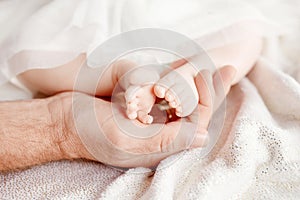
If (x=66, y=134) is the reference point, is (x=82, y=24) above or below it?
above

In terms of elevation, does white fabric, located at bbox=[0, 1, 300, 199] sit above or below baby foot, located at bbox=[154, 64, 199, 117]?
below

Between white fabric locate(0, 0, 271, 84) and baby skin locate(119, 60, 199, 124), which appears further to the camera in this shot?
white fabric locate(0, 0, 271, 84)

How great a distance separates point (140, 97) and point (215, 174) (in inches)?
6.7

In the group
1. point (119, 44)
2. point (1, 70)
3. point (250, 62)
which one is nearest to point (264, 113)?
point (250, 62)

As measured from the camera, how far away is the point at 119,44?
0.87 m

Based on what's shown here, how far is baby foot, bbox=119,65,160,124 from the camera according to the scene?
74 centimetres

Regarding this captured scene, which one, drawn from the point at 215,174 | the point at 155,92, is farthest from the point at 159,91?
the point at 215,174

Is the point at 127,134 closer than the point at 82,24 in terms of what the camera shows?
Yes

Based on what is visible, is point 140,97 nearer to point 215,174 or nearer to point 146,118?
point 146,118

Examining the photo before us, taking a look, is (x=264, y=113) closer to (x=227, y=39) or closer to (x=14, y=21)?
(x=227, y=39)

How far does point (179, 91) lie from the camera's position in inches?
29.6

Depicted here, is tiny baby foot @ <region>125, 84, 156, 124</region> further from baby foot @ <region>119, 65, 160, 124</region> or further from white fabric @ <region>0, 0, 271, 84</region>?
white fabric @ <region>0, 0, 271, 84</region>

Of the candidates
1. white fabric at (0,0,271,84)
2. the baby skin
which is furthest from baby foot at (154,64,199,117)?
white fabric at (0,0,271,84)

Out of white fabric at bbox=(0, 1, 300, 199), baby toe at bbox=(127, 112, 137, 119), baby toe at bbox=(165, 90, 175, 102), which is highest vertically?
baby toe at bbox=(165, 90, 175, 102)
